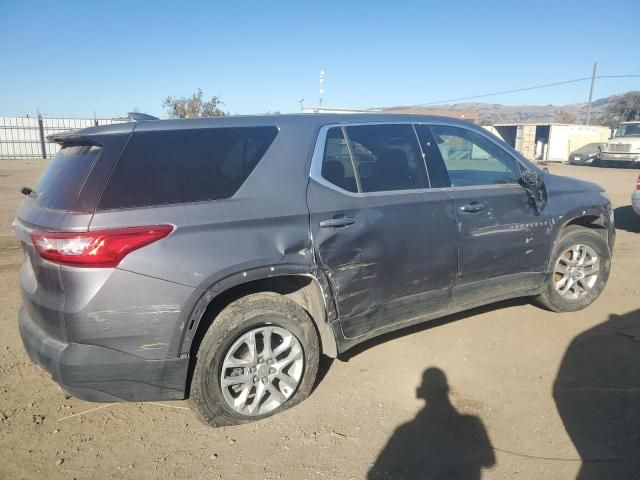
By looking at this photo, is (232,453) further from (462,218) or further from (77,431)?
(462,218)

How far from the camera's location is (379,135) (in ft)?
11.3

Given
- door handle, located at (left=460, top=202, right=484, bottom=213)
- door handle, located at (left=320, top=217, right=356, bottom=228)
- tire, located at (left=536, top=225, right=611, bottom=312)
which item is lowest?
tire, located at (left=536, top=225, right=611, bottom=312)

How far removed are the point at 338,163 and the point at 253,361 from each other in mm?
1407

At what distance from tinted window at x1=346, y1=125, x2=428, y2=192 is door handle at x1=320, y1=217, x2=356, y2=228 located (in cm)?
29

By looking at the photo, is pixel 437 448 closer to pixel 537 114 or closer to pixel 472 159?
pixel 472 159

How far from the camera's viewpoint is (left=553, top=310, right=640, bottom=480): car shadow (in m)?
2.52

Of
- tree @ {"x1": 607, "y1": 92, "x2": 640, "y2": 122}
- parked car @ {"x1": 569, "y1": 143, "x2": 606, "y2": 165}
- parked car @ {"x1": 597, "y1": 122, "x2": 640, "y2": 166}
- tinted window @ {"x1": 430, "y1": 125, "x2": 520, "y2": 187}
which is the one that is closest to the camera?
tinted window @ {"x1": 430, "y1": 125, "x2": 520, "y2": 187}

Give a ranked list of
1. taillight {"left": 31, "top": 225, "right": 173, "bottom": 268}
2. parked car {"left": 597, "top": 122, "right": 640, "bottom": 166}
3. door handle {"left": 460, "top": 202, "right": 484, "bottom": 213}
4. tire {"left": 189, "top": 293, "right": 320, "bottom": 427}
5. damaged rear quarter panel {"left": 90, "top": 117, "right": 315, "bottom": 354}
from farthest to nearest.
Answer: parked car {"left": 597, "top": 122, "right": 640, "bottom": 166} < door handle {"left": 460, "top": 202, "right": 484, "bottom": 213} < tire {"left": 189, "top": 293, "right": 320, "bottom": 427} < damaged rear quarter panel {"left": 90, "top": 117, "right": 315, "bottom": 354} < taillight {"left": 31, "top": 225, "right": 173, "bottom": 268}

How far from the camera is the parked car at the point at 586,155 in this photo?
26.5 metres

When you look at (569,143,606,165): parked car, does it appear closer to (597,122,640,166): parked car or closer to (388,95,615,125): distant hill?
(597,122,640,166): parked car

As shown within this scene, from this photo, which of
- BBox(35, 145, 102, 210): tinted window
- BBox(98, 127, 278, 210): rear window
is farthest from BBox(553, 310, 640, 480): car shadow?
BBox(35, 145, 102, 210): tinted window

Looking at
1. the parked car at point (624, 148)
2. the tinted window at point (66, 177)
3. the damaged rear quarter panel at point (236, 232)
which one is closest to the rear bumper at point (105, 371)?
the damaged rear quarter panel at point (236, 232)

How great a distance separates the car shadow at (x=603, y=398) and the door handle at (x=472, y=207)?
134cm

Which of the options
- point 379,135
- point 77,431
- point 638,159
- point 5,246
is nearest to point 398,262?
point 379,135
